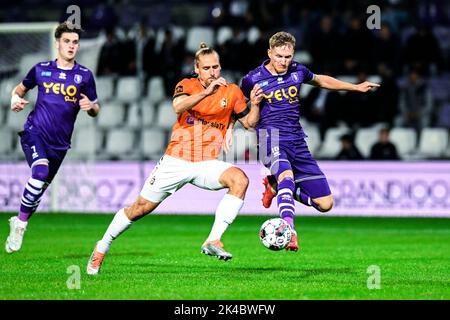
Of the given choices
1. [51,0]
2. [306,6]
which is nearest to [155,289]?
[306,6]

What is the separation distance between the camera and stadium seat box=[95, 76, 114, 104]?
75.8ft

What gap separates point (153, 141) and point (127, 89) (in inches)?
65.1

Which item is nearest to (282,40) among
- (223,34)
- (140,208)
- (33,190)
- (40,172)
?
(140,208)

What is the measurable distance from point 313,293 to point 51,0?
18.7 metres

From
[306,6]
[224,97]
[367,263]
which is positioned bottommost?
[367,263]

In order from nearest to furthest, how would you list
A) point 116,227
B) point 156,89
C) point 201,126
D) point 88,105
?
point 116,227 < point 201,126 < point 88,105 < point 156,89

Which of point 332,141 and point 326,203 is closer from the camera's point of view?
point 326,203

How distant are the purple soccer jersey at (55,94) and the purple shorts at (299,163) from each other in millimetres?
2599

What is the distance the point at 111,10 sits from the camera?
24141 millimetres

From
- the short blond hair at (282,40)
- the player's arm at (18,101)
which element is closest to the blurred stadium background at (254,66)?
the player's arm at (18,101)

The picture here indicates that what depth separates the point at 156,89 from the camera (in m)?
23.3

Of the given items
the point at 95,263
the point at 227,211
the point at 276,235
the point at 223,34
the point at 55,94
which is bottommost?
the point at 95,263

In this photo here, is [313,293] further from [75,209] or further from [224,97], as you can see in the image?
[75,209]
